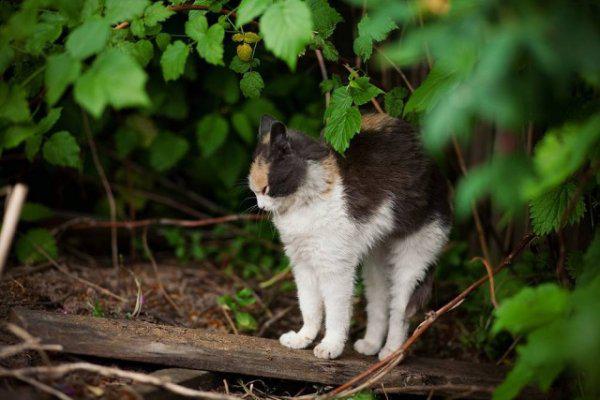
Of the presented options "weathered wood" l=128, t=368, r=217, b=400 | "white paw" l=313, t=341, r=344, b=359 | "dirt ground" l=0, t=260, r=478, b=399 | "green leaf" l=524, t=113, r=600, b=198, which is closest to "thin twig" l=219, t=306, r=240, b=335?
"dirt ground" l=0, t=260, r=478, b=399

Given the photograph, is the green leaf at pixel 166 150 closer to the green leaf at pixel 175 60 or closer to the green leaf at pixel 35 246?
the green leaf at pixel 35 246

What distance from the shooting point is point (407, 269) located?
3365 mm

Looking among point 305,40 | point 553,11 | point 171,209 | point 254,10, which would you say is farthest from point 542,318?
point 171,209

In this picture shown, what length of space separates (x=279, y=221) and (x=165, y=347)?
0.87 meters

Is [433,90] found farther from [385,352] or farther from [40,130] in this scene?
[40,130]

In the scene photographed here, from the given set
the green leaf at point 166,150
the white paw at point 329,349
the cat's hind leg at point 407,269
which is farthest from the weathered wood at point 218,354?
the green leaf at point 166,150

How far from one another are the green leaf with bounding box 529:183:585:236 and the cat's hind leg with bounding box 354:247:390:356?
0.94 metres

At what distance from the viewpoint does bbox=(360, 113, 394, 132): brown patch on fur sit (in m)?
3.38

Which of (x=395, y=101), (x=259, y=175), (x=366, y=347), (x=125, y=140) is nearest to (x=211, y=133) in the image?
(x=125, y=140)

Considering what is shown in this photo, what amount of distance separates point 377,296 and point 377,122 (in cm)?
98

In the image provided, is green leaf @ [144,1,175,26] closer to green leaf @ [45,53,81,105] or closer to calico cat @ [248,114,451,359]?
green leaf @ [45,53,81,105]

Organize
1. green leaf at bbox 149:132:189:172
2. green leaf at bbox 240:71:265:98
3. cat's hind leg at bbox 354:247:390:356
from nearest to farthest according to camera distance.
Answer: green leaf at bbox 240:71:265:98, cat's hind leg at bbox 354:247:390:356, green leaf at bbox 149:132:189:172

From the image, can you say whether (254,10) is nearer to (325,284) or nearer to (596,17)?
(596,17)

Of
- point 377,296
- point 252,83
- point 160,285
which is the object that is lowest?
point 160,285
